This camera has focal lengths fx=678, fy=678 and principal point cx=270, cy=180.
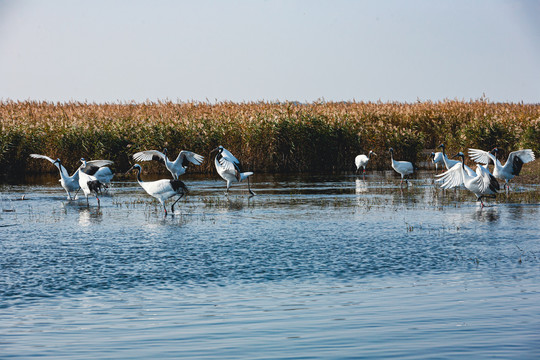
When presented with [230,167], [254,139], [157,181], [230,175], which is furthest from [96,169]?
[254,139]

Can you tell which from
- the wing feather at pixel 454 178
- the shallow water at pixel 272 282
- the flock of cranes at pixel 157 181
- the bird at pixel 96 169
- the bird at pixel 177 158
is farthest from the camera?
the bird at pixel 177 158

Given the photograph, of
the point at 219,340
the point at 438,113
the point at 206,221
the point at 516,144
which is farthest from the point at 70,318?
the point at 438,113

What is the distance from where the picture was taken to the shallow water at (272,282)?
21.1 ft

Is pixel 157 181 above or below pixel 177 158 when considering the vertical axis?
below

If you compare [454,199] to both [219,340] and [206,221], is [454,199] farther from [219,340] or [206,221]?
[219,340]

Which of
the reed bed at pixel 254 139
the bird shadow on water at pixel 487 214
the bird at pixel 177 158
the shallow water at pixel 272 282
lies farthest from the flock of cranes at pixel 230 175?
the reed bed at pixel 254 139

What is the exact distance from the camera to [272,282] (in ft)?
30.3

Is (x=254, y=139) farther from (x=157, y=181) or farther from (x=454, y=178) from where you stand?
(x=157, y=181)

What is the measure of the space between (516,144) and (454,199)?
45.5 feet

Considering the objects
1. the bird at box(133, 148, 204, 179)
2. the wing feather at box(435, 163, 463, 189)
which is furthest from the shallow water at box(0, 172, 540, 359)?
the bird at box(133, 148, 204, 179)

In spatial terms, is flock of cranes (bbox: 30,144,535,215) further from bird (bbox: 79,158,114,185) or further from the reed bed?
the reed bed

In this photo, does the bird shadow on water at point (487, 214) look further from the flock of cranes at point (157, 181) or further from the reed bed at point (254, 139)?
the reed bed at point (254, 139)

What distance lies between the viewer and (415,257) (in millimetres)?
11031

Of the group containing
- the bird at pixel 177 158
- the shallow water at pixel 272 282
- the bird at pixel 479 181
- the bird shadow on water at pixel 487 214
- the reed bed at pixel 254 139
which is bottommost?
the shallow water at pixel 272 282
